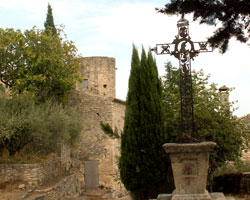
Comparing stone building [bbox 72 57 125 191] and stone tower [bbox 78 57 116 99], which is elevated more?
stone tower [bbox 78 57 116 99]

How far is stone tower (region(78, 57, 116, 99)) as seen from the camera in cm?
2561

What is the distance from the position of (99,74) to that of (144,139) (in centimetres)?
1547

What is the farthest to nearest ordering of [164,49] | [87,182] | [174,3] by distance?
[87,182]
[164,49]
[174,3]

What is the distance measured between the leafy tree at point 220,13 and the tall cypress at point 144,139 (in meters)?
6.97

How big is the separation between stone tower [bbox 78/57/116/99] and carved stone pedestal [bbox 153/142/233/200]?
1899cm

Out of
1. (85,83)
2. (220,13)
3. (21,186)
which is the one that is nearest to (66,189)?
(21,186)

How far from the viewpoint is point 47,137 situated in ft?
54.5

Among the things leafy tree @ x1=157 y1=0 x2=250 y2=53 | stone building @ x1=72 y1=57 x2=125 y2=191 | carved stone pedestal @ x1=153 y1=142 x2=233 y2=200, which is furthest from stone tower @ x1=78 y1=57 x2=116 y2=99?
leafy tree @ x1=157 y1=0 x2=250 y2=53

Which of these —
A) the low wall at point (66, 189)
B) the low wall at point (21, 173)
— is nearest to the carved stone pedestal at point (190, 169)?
the low wall at point (66, 189)

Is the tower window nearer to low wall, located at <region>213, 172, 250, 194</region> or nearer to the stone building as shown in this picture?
the stone building

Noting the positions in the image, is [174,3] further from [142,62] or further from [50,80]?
[50,80]

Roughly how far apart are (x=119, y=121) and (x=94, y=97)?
8.04ft

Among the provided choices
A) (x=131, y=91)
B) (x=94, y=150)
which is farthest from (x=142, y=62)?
(x=94, y=150)

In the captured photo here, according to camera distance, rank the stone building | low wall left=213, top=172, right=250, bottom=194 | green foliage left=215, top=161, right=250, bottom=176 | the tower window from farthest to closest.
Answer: the tower window → the stone building → green foliage left=215, top=161, right=250, bottom=176 → low wall left=213, top=172, right=250, bottom=194
